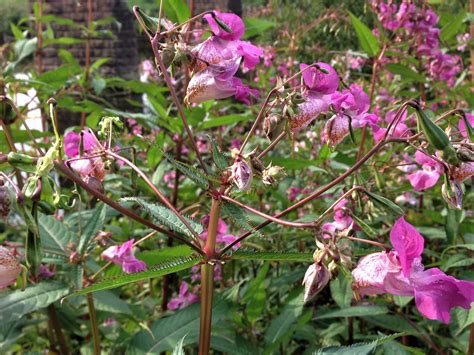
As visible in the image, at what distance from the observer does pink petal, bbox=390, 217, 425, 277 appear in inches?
25.3

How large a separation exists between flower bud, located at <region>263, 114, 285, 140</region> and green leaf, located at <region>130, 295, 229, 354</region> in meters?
0.47

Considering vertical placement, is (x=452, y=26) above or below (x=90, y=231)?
above

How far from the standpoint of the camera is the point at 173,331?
1127 millimetres

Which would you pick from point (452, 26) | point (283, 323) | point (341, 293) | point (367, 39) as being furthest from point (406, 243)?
point (452, 26)

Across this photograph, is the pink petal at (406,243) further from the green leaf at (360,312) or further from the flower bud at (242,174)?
the green leaf at (360,312)

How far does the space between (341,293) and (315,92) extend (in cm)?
70

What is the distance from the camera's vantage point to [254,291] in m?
1.24

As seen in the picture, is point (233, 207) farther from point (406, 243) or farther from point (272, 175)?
point (406, 243)

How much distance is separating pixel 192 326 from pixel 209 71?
56 centimetres

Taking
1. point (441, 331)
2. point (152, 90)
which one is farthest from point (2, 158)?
point (441, 331)

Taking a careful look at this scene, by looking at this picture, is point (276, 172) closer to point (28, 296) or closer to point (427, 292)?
point (427, 292)

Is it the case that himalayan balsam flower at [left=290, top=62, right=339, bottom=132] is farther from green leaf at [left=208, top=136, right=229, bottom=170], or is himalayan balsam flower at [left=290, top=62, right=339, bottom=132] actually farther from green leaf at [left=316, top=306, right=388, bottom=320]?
green leaf at [left=316, top=306, right=388, bottom=320]

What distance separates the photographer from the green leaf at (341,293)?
1317 mm

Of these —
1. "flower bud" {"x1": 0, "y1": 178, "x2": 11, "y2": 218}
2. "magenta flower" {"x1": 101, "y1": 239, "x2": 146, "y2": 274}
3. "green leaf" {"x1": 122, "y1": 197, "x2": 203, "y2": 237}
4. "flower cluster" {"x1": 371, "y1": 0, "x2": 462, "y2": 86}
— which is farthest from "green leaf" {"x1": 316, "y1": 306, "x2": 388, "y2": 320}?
"flower cluster" {"x1": 371, "y1": 0, "x2": 462, "y2": 86}
